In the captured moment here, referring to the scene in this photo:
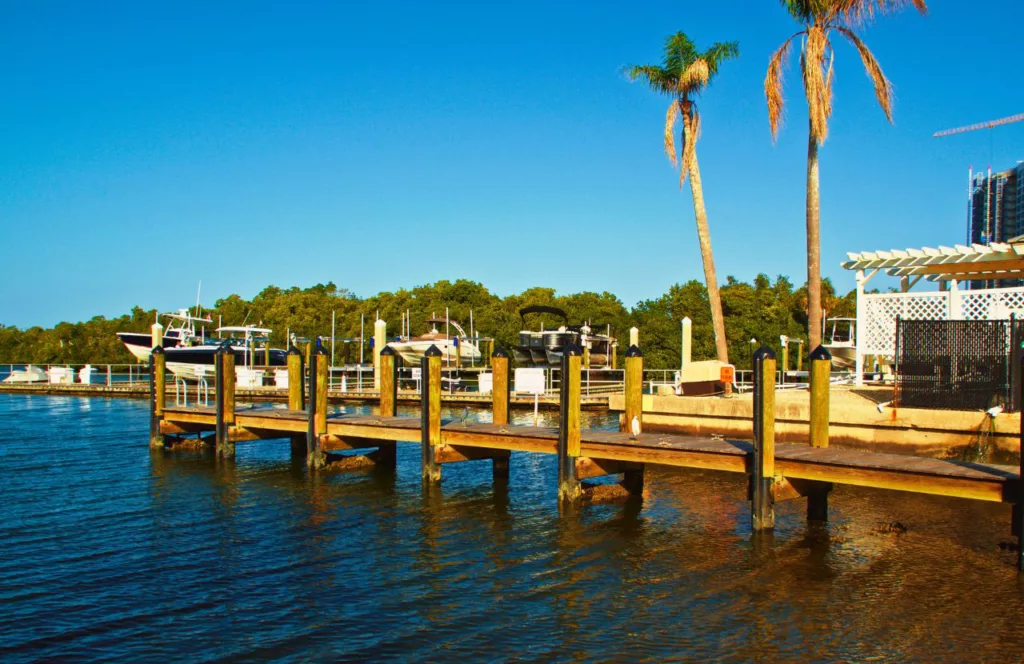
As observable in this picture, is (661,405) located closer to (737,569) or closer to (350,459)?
(350,459)

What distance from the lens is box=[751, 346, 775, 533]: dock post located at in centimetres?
1166

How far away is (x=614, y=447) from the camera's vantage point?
1377 centimetres

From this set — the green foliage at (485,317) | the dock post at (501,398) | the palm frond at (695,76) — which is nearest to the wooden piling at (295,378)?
the dock post at (501,398)

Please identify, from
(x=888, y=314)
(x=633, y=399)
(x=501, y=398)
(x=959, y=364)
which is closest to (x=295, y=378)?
(x=501, y=398)

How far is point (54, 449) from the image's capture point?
2277cm

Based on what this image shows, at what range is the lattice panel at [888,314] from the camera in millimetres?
18406

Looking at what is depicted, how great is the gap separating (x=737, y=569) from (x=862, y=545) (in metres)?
2.29

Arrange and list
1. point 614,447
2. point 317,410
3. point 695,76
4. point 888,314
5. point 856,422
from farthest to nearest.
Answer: point 695,76 < point 888,314 < point 317,410 < point 856,422 < point 614,447

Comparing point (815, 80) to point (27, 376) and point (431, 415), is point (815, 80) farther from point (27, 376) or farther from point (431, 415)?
point (27, 376)

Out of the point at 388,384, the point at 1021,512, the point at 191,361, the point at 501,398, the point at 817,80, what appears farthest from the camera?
the point at 191,361

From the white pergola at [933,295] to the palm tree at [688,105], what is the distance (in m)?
8.06

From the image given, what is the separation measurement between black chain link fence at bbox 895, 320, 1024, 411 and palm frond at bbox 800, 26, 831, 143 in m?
8.45

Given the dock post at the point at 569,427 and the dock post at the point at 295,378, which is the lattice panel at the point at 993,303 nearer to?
the dock post at the point at 569,427

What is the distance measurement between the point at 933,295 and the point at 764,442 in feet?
29.4
